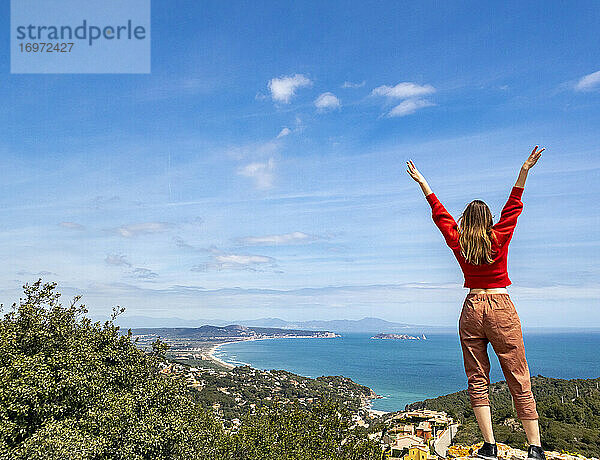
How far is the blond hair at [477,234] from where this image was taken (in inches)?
138

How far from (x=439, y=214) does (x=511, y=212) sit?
524mm

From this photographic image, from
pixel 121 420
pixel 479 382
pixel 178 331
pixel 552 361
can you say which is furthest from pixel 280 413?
pixel 178 331

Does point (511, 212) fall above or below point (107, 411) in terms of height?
above

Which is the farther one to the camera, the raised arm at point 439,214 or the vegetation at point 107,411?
the vegetation at point 107,411

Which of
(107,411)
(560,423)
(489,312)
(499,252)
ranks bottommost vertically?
(560,423)

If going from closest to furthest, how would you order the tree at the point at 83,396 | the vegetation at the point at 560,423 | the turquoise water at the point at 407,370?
the tree at the point at 83,396 → the vegetation at the point at 560,423 → the turquoise water at the point at 407,370

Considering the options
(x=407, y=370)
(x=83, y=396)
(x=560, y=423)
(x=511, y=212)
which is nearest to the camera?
(x=511, y=212)

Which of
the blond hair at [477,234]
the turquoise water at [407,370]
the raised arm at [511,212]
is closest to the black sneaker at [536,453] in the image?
the blond hair at [477,234]

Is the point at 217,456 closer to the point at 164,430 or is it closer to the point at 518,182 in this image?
the point at 164,430

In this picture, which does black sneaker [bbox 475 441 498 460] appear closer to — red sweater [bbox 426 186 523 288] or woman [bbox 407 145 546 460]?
woman [bbox 407 145 546 460]

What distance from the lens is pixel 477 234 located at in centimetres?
351

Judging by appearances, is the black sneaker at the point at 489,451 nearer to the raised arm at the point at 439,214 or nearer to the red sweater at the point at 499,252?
the red sweater at the point at 499,252

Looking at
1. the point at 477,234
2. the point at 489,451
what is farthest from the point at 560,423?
the point at 477,234

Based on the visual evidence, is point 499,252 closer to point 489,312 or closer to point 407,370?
point 489,312
